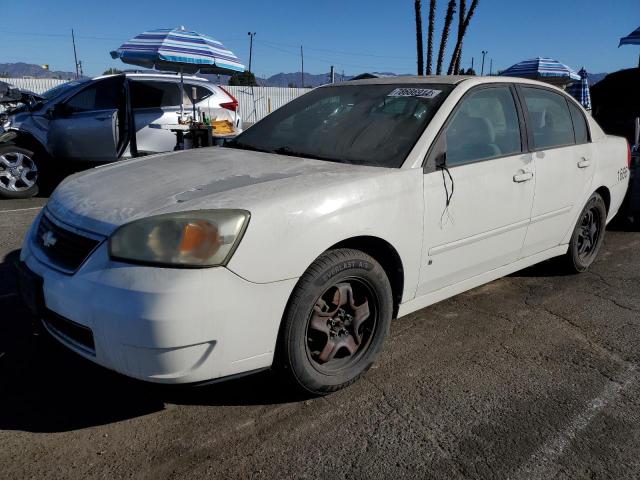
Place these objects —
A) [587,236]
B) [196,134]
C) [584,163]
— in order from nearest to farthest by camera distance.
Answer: [584,163]
[587,236]
[196,134]

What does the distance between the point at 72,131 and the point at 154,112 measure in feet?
4.20

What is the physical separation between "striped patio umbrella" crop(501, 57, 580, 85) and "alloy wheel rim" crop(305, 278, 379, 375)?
12.0 metres

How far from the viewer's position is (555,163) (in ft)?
12.2

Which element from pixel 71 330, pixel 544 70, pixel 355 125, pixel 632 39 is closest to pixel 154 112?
pixel 355 125

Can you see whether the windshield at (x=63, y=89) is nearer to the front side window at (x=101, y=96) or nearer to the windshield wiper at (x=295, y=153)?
the front side window at (x=101, y=96)

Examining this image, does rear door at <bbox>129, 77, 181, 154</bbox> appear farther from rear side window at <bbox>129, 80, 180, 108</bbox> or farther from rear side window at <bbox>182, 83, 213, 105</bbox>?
rear side window at <bbox>182, 83, 213, 105</bbox>

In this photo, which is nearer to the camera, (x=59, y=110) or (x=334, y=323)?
(x=334, y=323)

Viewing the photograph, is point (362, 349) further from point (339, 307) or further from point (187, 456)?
point (187, 456)

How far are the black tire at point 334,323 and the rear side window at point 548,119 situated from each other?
5.87 feet

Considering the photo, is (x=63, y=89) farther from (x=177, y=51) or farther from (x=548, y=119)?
(x=548, y=119)

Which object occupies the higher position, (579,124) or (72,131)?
(579,124)

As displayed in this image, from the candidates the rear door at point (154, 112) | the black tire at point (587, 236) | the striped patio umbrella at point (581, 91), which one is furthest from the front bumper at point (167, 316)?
the striped patio umbrella at point (581, 91)

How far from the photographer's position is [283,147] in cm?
335

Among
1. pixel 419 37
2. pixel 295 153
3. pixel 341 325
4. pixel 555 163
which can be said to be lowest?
pixel 341 325
